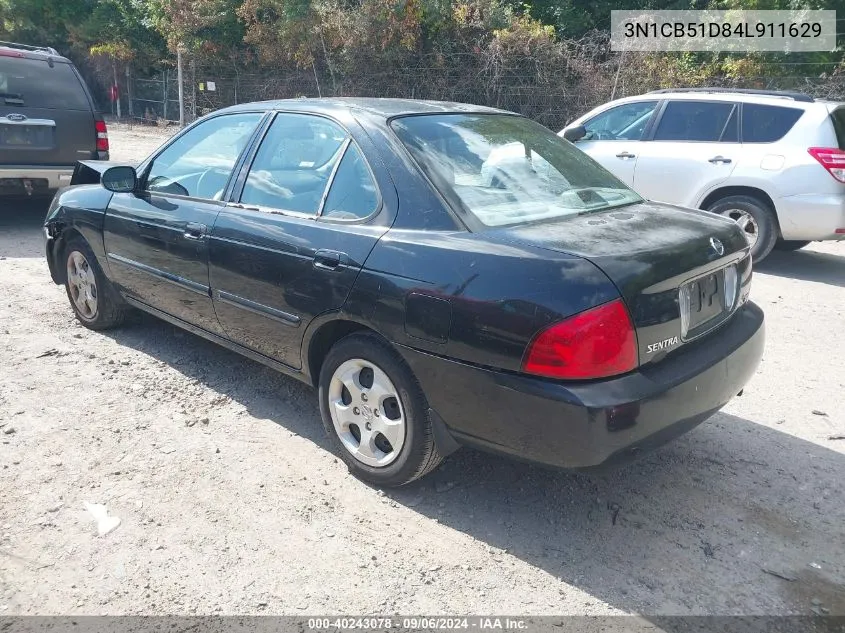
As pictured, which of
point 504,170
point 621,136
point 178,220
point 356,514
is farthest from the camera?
point 621,136

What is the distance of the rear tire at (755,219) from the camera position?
7.45 meters

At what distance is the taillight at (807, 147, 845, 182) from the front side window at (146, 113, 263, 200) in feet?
18.8

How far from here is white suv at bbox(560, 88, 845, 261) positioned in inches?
280

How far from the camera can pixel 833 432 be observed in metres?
3.95

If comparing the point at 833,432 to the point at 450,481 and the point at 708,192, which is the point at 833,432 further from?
the point at 708,192

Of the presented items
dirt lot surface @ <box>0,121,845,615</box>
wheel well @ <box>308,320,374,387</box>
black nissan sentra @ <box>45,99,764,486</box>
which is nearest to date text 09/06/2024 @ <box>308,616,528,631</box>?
dirt lot surface @ <box>0,121,845,615</box>

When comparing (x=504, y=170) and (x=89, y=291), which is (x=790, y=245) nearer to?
(x=504, y=170)

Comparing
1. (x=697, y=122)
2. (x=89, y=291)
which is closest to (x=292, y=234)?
(x=89, y=291)

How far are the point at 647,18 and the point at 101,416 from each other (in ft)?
53.1

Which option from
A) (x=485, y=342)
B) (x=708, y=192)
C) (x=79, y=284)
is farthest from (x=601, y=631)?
(x=708, y=192)

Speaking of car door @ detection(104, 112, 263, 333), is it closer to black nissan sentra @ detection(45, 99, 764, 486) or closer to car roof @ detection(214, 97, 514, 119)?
black nissan sentra @ detection(45, 99, 764, 486)

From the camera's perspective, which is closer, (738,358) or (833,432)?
(738,358)

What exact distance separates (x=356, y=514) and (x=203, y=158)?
2407 millimetres

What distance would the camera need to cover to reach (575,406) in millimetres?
2566
